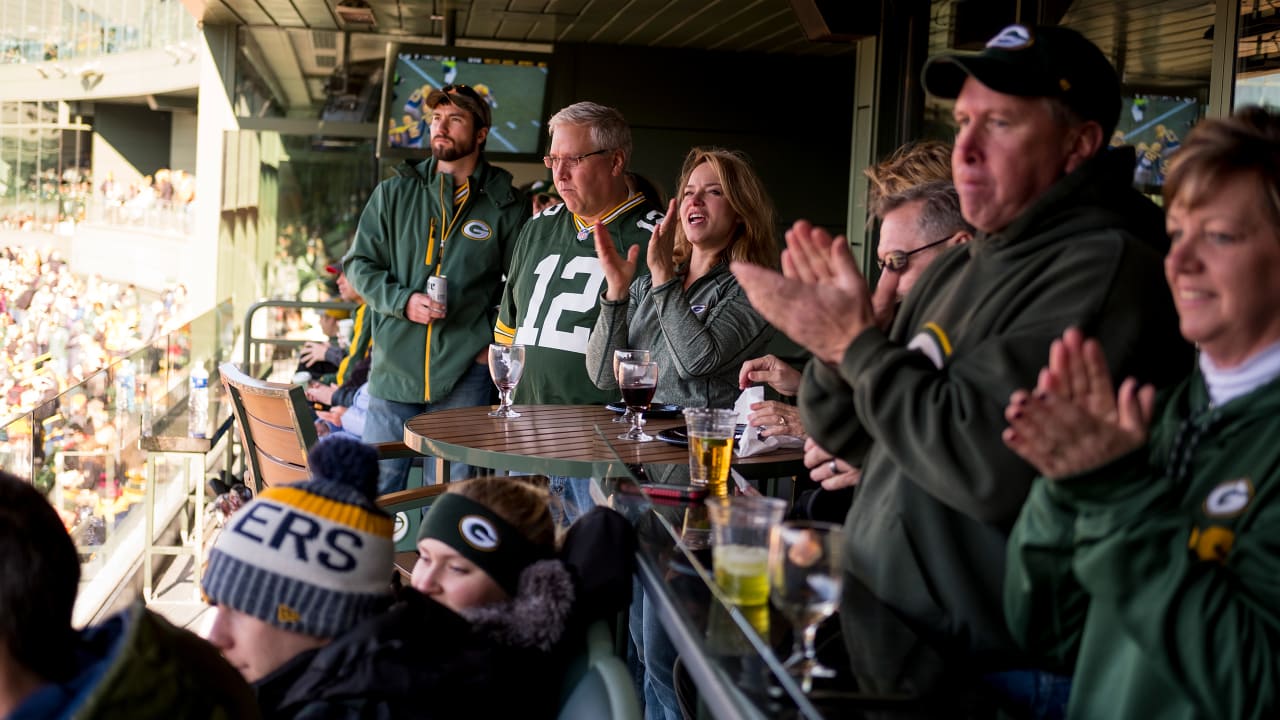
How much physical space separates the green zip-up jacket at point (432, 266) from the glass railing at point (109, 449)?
36.4 inches

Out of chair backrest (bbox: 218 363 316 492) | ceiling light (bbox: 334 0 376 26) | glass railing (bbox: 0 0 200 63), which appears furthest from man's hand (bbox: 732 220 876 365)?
glass railing (bbox: 0 0 200 63)

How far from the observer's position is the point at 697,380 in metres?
3.09

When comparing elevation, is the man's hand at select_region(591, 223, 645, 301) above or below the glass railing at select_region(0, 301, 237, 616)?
above

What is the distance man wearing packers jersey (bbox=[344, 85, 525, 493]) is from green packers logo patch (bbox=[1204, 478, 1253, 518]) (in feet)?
10.7

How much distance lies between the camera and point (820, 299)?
1499 millimetres

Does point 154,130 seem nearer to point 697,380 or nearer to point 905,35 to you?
point 905,35

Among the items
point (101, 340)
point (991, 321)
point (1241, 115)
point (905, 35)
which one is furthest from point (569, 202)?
point (101, 340)

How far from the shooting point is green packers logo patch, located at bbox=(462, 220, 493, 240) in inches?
169

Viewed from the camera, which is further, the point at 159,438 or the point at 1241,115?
the point at 159,438

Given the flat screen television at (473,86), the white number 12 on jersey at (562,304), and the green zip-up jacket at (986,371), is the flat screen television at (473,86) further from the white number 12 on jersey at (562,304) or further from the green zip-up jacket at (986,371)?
the green zip-up jacket at (986,371)

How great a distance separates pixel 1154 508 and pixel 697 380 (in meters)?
2.02

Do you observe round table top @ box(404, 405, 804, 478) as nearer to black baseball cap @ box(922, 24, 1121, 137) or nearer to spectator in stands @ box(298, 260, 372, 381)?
black baseball cap @ box(922, 24, 1121, 137)

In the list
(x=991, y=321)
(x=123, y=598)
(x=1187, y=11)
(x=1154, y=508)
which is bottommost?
(x=123, y=598)

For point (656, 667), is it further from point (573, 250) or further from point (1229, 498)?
point (1229, 498)
